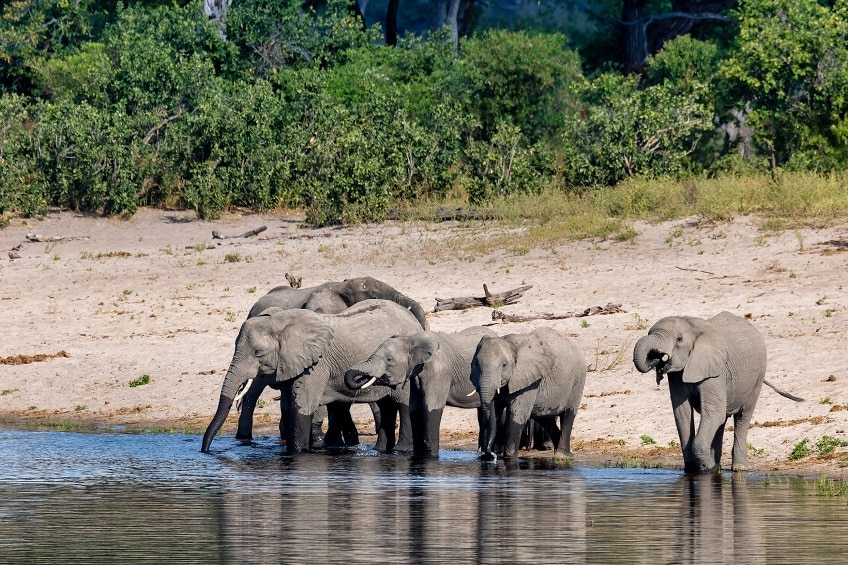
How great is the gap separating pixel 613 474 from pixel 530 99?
70.2 feet

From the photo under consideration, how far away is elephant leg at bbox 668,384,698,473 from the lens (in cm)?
1348

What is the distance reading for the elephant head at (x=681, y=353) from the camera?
1311 centimetres

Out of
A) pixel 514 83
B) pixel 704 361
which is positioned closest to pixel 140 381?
pixel 704 361

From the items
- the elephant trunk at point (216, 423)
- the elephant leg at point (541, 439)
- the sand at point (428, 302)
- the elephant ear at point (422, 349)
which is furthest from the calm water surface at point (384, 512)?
the sand at point (428, 302)

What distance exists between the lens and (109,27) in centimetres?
3909

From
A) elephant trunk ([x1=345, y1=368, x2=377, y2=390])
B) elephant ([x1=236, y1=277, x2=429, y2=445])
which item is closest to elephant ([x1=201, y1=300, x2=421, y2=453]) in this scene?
elephant trunk ([x1=345, y1=368, x2=377, y2=390])

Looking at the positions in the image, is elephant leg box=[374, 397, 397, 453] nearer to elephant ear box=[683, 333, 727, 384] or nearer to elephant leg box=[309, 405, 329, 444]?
elephant leg box=[309, 405, 329, 444]

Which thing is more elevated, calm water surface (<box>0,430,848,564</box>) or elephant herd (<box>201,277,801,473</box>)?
elephant herd (<box>201,277,801,473</box>)

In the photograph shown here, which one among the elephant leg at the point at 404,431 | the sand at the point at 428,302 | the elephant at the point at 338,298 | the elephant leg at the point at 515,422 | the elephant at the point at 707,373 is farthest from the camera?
the elephant at the point at 338,298

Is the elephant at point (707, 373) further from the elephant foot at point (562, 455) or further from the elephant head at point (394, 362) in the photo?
the elephant head at point (394, 362)

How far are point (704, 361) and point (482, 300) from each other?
8.00 m

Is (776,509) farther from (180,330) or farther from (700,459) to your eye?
(180,330)

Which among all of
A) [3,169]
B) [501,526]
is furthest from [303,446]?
[3,169]

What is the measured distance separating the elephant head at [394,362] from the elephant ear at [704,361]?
2871mm
